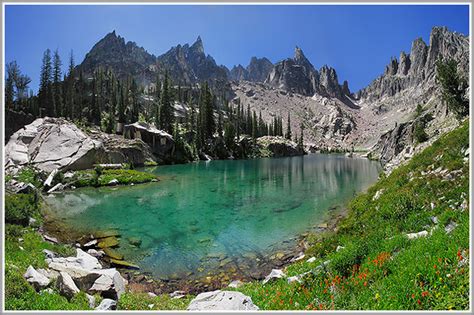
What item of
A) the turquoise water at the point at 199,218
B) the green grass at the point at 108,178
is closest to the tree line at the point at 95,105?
the green grass at the point at 108,178

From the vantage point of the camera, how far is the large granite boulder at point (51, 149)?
146 ft

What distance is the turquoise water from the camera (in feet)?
49.9

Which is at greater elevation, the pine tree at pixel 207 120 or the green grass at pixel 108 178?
the pine tree at pixel 207 120

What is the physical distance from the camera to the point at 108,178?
133ft

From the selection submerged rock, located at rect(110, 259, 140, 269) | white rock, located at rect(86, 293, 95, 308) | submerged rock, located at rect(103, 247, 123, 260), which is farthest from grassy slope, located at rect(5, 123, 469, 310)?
submerged rock, located at rect(103, 247, 123, 260)

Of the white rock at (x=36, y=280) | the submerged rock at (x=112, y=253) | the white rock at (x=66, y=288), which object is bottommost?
the submerged rock at (x=112, y=253)

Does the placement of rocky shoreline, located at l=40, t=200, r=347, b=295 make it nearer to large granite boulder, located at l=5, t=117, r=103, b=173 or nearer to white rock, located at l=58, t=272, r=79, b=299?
white rock, located at l=58, t=272, r=79, b=299

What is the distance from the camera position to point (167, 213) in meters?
24.4

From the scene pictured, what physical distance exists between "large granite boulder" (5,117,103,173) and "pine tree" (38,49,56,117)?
41157 millimetres

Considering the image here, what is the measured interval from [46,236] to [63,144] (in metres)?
37.8

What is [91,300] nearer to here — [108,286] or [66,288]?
[66,288]

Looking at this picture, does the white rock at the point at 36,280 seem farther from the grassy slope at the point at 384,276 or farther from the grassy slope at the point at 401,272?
the grassy slope at the point at 401,272

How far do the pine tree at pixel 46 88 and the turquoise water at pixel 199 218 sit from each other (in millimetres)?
69675

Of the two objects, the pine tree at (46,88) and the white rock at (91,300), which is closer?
the white rock at (91,300)
